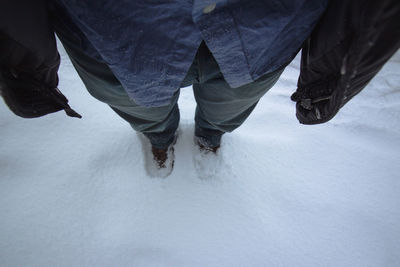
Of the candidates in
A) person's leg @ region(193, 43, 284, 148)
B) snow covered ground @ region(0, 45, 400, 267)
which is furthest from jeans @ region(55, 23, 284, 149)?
snow covered ground @ region(0, 45, 400, 267)

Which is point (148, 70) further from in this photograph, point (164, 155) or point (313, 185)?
point (313, 185)

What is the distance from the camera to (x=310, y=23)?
34 cm

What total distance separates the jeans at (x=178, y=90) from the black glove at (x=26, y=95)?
8cm

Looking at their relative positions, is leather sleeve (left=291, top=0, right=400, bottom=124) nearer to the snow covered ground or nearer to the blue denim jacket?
the blue denim jacket

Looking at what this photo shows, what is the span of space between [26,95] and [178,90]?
31 cm

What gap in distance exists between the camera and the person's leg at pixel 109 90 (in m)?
0.38

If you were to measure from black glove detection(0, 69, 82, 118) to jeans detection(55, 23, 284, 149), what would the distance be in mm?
79

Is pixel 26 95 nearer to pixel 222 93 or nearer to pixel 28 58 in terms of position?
pixel 28 58

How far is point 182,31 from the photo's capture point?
32 cm

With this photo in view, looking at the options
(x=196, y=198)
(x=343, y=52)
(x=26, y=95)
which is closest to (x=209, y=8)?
(x=343, y=52)

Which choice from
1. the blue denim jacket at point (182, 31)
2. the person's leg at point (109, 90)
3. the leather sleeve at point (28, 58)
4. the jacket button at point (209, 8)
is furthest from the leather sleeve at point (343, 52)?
the leather sleeve at point (28, 58)

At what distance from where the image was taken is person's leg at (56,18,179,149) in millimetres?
375

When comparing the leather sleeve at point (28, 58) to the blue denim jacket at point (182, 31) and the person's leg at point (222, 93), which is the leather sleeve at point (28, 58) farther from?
the person's leg at point (222, 93)

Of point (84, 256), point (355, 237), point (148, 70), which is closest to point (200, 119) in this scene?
point (148, 70)
